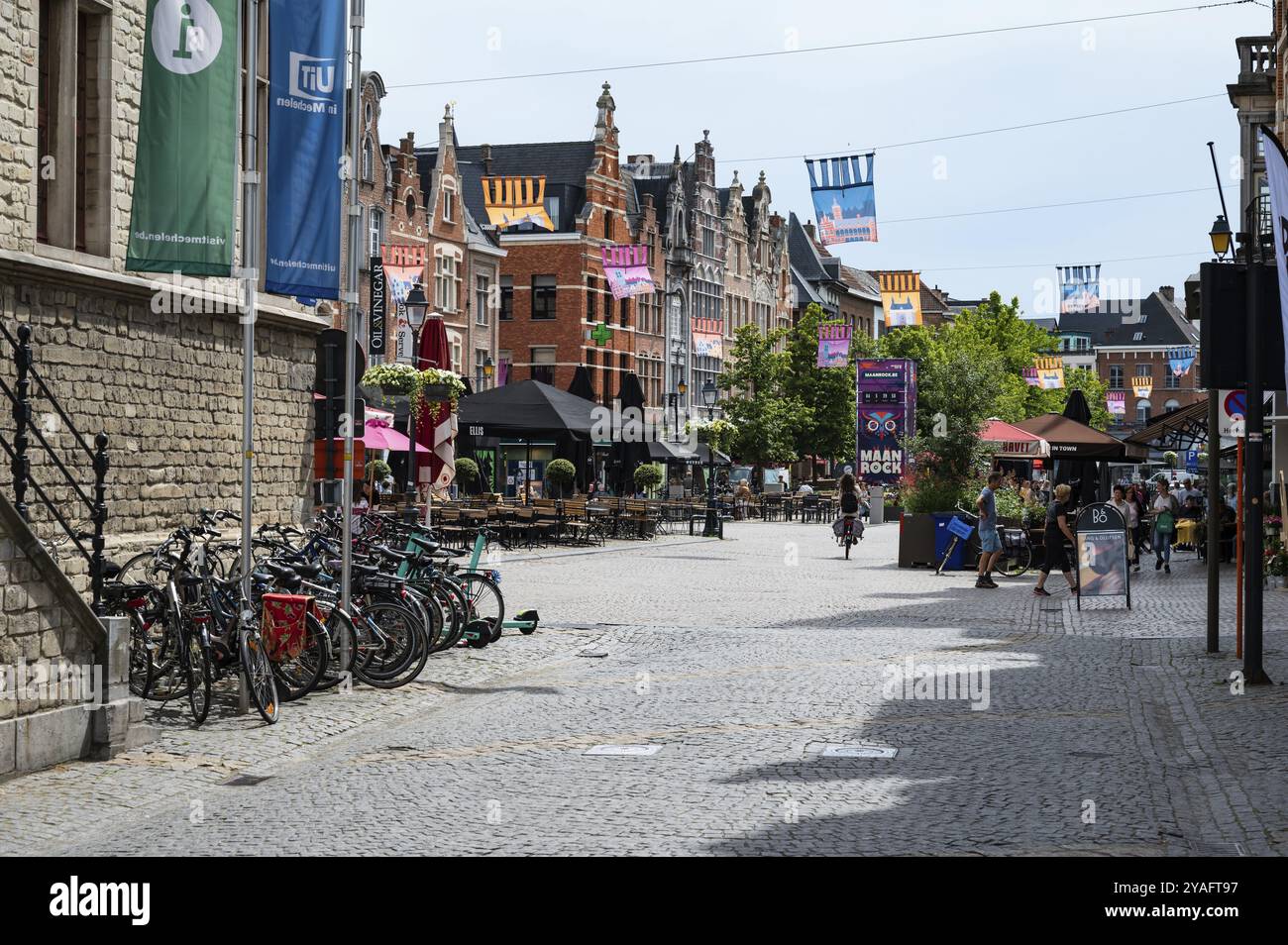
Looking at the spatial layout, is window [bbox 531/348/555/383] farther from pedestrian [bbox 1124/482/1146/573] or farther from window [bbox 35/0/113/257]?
window [bbox 35/0/113/257]

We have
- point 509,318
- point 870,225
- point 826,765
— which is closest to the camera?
point 826,765

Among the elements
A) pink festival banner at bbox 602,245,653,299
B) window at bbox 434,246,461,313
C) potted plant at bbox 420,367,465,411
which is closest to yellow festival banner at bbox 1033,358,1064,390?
window at bbox 434,246,461,313

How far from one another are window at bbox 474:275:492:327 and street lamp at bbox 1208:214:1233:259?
1624 inches

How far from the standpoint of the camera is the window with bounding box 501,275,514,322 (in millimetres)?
68812

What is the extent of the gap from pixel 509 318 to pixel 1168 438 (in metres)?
36.8

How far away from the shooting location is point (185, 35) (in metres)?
11.9

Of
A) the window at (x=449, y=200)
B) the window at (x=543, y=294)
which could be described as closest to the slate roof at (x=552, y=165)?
the window at (x=543, y=294)

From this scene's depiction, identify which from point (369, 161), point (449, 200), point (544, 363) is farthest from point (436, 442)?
point (544, 363)

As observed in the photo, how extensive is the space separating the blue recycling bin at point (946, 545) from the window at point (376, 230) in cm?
2656

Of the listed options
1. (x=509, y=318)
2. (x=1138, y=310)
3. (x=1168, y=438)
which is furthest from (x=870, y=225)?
(x=1138, y=310)

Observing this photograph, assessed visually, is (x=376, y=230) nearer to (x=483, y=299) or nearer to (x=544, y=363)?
(x=483, y=299)

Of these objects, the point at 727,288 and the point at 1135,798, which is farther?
the point at 727,288
